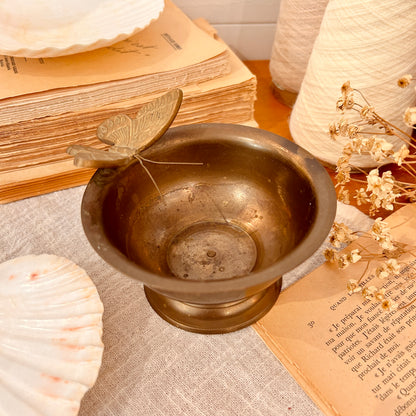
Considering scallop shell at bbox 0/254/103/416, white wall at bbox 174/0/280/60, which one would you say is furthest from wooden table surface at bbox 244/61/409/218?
scallop shell at bbox 0/254/103/416

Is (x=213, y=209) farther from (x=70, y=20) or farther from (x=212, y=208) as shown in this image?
(x=70, y=20)

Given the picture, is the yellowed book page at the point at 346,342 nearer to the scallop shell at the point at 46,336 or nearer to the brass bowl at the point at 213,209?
the brass bowl at the point at 213,209

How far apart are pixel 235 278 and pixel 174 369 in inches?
6.6

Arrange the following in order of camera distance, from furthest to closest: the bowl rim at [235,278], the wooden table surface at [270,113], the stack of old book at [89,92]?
the wooden table surface at [270,113] < the stack of old book at [89,92] < the bowl rim at [235,278]

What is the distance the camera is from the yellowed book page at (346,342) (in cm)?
49

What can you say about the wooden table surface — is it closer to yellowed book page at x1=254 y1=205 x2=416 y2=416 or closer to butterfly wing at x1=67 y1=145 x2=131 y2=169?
yellowed book page at x1=254 y1=205 x2=416 y2=416

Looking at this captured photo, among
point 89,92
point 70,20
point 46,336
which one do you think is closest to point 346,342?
point 46,336

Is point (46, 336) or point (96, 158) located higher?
point (96, 158)

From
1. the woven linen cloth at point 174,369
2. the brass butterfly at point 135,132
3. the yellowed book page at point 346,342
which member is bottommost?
the woven linen cloth at point 174,369

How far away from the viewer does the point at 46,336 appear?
49 cm

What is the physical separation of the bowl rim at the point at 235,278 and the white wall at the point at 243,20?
472 mm

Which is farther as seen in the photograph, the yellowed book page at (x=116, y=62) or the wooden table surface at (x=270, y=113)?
the wooden table surface at (x=270, y=113)

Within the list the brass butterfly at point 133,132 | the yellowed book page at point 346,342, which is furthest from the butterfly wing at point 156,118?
the yellowed book page at point 346,342

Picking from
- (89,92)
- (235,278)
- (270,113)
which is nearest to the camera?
(235,278)
